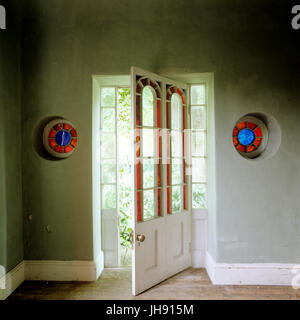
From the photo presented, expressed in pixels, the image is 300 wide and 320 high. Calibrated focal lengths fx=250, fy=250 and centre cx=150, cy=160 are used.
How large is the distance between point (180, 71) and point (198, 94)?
22.2 inches

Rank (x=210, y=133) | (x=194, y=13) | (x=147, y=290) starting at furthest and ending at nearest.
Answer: (x=210, y=133) → (x=194, y=13) → (x=147, y=290)

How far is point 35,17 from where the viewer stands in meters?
3.12

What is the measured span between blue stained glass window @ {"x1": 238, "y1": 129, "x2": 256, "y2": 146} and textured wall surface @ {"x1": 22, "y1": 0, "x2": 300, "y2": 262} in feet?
1.00

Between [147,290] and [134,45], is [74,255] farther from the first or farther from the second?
[134,45]

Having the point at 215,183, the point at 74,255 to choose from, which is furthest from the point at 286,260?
the point at 74,255

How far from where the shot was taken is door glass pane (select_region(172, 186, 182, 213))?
3304 mm

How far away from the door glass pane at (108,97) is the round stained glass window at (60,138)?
60cm

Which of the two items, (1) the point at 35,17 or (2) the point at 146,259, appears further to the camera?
(1) the point at 35,17

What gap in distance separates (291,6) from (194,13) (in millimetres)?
1174

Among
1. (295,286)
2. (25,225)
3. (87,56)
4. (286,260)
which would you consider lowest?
(295,286)

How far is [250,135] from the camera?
10.7 ft

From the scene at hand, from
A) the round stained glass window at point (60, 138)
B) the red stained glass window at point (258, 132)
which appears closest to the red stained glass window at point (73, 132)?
the round stained glass window at point (60, 138)

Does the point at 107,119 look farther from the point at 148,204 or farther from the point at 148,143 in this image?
the point at 148,204

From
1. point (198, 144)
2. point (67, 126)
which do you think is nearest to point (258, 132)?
point (198, 144)
